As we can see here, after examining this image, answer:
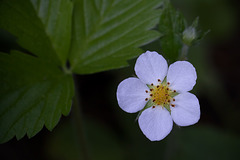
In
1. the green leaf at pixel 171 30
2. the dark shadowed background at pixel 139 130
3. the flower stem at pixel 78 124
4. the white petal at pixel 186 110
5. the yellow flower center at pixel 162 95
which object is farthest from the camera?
the dark shadowed background at pixel 139 130

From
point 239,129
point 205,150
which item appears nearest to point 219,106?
point 239,129

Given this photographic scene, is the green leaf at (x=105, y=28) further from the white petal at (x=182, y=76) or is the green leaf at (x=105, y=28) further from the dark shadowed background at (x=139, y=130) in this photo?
the dark shadowed background at (x=139, y=130)

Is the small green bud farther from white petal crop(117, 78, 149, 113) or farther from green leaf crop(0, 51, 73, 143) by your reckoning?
green leaf crop(0, 51, 73, 143)

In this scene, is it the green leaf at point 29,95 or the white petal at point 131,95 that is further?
the green leaf at point 29,95

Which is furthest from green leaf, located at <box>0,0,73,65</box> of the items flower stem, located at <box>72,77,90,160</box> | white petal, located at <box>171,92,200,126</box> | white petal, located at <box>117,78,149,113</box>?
white petal, located at <box>171,92,200,126</box>

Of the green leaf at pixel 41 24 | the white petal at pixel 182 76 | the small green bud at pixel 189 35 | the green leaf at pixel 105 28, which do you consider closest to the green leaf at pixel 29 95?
the green leaf at pixel 41 24

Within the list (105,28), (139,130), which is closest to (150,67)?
(105,28)

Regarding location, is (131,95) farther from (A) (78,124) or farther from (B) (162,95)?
(A) (78,124)

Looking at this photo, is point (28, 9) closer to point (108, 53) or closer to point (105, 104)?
point (108, 53)

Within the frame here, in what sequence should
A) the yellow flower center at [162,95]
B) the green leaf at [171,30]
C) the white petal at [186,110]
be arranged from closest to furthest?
the white petal at [186,110]
the yellow flower center at [162,95]
the green leaf at [171,30]
